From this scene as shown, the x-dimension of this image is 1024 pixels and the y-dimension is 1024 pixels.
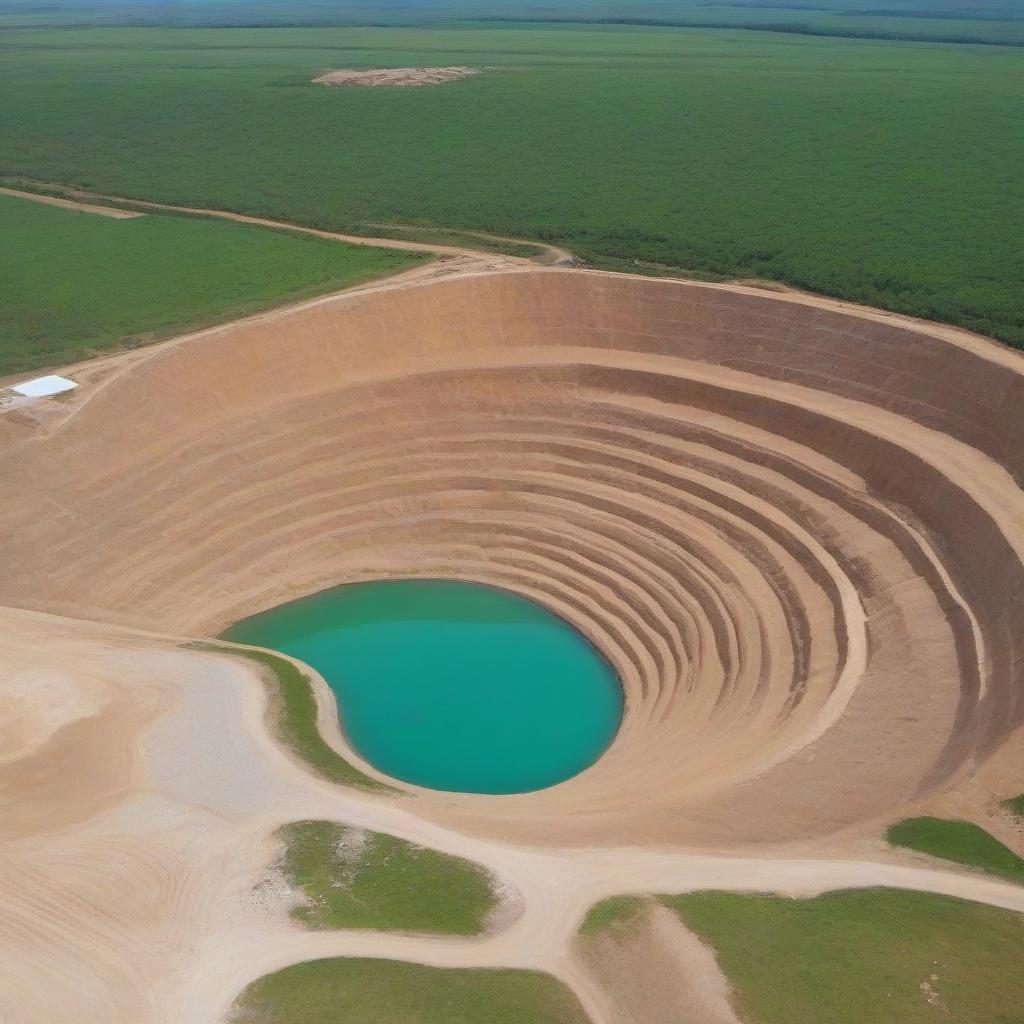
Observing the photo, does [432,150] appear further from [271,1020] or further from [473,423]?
[271,1020]

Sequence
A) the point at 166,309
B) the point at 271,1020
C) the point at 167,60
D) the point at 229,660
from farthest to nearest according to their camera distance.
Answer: the point at 167,60 → the point at 166,309 → the point at 229,660 → the point at 271,1020

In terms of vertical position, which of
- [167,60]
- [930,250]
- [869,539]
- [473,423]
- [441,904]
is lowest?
[441,904]

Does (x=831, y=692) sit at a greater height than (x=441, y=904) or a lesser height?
greater

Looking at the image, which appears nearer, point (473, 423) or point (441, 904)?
point (441, 904)

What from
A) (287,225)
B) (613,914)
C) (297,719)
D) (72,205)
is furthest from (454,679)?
(72,205)

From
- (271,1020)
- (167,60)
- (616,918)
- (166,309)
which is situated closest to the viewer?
(271,1020)

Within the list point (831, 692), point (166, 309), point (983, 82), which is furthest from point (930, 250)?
point (983, 82)

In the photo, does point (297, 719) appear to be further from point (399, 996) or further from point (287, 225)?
point (287, 225)

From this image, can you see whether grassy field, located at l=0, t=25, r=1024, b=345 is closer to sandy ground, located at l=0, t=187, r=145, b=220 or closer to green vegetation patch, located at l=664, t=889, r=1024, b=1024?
sandy ground, located at l=0, t=187, r=145, b=220
